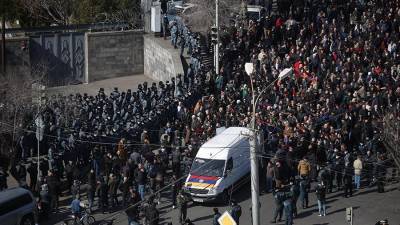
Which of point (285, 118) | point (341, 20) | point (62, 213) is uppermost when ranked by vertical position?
point (341, 20)

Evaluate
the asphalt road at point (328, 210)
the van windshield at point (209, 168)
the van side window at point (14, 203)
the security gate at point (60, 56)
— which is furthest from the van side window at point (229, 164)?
the security gate at point (60, 56)

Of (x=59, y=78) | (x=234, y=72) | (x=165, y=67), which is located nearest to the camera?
(x=234, y=72)

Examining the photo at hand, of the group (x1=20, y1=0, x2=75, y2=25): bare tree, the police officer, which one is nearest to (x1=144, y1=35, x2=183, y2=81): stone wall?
(x1=20, y1=0, x2=75, y2=25): bare tree

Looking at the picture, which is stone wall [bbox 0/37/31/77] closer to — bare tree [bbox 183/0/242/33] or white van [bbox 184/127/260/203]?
bare tree [bbox 183/0/242/33]

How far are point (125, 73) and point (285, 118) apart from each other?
19078mm

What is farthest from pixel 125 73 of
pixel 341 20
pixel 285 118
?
pixel 285 118

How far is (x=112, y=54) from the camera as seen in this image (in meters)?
50.3

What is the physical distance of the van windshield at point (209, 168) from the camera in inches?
1172

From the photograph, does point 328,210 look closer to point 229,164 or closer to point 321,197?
point 321,197

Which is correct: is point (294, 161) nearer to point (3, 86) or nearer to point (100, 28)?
point (3, 86)

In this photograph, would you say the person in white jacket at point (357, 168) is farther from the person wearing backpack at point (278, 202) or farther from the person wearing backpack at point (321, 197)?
the person wearing backpack at point (278, 202)

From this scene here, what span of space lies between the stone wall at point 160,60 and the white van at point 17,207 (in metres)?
16.9

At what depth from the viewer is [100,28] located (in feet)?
165

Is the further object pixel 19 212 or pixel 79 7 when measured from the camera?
pixel 79 7
